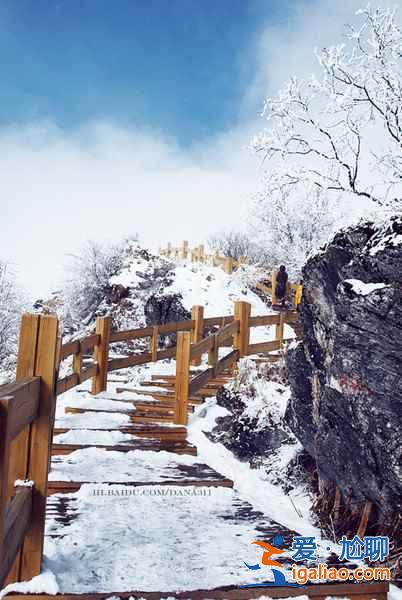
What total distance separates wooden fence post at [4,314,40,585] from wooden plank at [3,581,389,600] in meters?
0.18

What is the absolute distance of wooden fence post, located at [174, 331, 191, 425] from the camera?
724cm

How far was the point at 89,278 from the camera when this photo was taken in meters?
23.8

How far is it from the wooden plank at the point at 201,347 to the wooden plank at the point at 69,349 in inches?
74.4

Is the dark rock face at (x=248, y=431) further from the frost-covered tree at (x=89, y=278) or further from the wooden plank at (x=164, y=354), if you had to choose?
the frost-covered tree at (x=89, y=278)

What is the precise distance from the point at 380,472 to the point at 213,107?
26.6 meters

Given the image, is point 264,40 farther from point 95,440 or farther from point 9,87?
point 9,87

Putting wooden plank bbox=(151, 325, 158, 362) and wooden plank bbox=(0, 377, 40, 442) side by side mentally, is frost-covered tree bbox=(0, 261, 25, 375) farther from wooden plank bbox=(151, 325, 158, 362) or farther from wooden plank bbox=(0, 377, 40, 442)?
wooden plank bbox=(0, 377, 40, 442)

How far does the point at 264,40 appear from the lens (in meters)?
9.59

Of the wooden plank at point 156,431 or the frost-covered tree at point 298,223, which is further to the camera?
the frost-covered tree at point 298,223

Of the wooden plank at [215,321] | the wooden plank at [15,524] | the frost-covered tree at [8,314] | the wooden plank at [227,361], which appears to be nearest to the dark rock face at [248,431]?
the wooden plank at [227,361]

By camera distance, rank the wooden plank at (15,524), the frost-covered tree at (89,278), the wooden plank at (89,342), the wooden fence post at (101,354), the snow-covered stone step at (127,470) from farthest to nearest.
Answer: the frost-covered tree at (89,278), the wooden fence post at (101,354), the wooden plank at (89,342), the snow-covered stone step at (127,470), the wooden plank at (15,524)

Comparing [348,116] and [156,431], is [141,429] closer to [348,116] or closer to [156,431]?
[156,431]

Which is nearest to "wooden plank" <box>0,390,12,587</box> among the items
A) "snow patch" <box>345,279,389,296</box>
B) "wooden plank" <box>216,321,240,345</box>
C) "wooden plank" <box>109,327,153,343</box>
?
"snow patch" <box>345,279,389,296</box>

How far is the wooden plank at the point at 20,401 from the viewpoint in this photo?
1.98 metres
